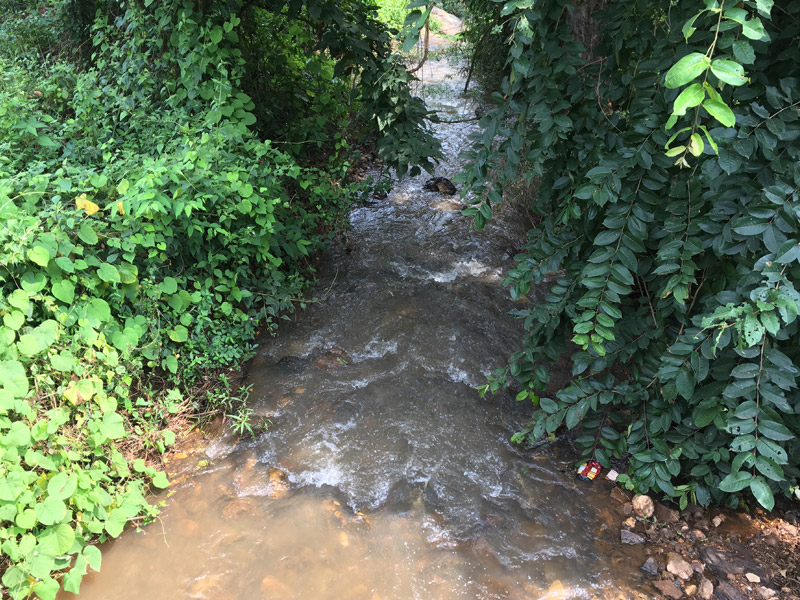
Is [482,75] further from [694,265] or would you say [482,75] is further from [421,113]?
[694,265]

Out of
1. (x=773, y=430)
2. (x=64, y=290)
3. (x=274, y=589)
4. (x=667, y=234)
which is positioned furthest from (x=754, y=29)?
(x=64, y=290)

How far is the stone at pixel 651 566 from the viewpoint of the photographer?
255 cm

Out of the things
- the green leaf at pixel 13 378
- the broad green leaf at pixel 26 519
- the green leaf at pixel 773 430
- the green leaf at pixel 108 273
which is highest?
the green leaf at pixel 773 430

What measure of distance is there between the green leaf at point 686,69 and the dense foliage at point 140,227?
255 centimetres

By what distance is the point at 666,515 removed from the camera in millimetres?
2766

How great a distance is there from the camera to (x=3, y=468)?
223 cm

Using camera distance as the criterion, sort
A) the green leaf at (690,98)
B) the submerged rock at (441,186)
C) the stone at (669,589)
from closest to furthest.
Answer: the green leaf at (690,98) → the stone at (669,589) → the submerged rock at (441,186)

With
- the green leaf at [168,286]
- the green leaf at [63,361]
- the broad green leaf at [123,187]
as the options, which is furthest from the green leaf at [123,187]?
the green leaf at [63,361]

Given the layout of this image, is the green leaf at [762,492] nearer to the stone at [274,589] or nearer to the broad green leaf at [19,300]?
the stone at [274,589]

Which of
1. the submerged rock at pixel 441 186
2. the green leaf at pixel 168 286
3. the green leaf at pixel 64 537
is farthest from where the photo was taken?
the submerged rock at pixel 441 186

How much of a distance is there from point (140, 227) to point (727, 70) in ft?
9.82

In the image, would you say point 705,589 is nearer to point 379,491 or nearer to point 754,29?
point 379,491

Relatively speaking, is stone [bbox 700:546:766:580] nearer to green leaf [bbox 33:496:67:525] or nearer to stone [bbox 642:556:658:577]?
stone [bbox 642:556:658:577]

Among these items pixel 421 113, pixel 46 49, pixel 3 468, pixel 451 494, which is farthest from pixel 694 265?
pixel 46 49
